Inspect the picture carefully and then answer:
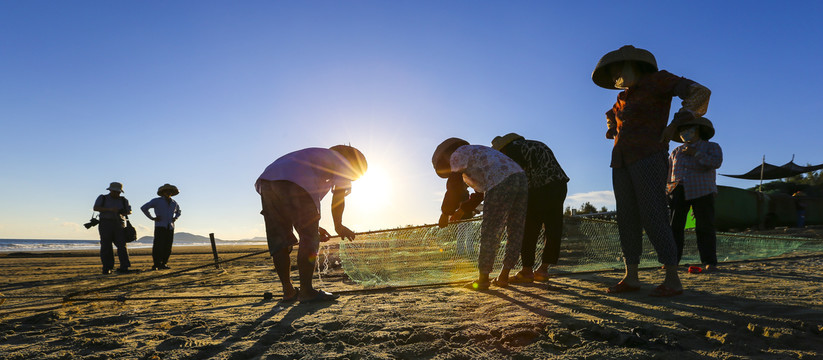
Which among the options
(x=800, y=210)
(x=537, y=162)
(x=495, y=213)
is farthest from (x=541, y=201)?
(x=800, y=210)

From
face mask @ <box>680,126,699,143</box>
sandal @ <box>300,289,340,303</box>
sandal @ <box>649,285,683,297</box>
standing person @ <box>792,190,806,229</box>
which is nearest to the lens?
sandal @ <box>649,285,683,297</box>

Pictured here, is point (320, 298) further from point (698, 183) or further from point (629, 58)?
point (698, 183)

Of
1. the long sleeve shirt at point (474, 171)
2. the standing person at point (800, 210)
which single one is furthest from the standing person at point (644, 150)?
the standing person at point (800, 210)

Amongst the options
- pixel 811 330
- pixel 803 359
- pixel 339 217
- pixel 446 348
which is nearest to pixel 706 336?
pixel 803 359

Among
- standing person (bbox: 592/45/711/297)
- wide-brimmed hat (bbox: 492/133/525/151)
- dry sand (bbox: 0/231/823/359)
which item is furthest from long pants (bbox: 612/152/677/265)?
wide-brimmed hat (bbox: 492/133/525/151)

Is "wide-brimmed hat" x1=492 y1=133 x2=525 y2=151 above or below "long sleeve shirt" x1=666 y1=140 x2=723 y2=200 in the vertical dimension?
above

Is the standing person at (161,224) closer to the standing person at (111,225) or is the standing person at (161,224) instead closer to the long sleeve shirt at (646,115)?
the standing person at (111,225)

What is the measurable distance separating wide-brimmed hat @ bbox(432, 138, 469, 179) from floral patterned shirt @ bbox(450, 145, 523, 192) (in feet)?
0.63

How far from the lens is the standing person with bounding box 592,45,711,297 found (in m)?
3.18

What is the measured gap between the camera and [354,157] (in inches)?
162

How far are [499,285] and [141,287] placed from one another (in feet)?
14.9

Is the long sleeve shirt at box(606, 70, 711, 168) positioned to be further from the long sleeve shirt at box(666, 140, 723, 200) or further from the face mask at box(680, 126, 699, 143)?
the face mask at box(680, 126, 699, 143)

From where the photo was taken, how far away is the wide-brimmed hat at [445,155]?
4.21 metres

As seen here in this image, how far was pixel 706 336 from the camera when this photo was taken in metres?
2.09
